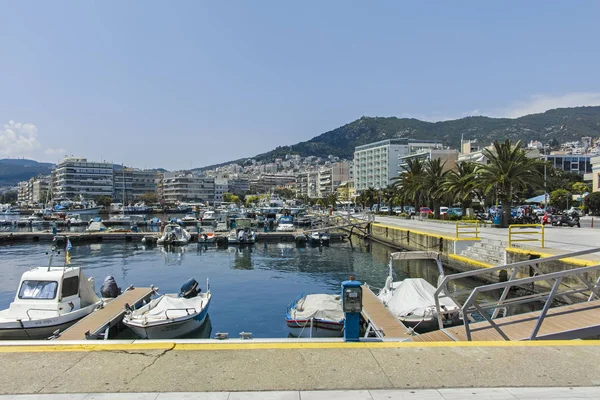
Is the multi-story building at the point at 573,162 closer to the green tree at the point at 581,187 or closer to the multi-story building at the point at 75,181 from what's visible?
the green tree at the point at 581,187

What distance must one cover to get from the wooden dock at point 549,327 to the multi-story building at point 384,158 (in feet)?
501

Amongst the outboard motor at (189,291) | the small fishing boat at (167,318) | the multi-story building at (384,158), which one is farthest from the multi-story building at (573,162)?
the small fishing boat at (167,318)

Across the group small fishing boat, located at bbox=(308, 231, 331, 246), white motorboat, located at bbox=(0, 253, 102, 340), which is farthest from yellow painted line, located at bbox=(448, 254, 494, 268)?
small fishing boat, located at bbox=(308, 231, 331, 246)

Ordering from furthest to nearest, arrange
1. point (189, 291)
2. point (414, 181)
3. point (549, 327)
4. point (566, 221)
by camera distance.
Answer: point (414, 181) → point (566, 221) → point (189, 291) → point (549, 327)

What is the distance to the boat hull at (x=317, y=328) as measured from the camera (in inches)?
600

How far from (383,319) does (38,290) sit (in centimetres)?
1247

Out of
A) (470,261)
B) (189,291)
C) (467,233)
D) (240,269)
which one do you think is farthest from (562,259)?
(240,269)

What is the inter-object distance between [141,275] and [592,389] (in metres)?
31.3

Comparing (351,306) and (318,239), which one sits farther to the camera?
(318,239)

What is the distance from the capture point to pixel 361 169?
183 m

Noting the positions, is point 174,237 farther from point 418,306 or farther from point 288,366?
point 288,366

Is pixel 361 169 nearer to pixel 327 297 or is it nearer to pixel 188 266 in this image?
pixel 188 266

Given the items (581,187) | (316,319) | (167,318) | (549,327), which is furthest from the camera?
(581,187)

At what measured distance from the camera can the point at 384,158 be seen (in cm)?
16688
